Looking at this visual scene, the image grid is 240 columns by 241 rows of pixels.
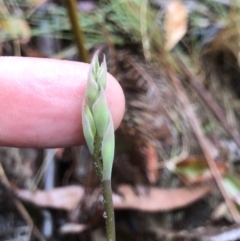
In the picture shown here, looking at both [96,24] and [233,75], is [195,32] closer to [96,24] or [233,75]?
[233,75]

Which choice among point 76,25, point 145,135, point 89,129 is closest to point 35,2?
point 76,25

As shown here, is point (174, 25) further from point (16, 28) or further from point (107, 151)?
point (107, 151)

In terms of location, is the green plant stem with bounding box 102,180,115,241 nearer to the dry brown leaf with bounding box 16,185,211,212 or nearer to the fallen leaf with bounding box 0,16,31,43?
the dry brown leaf with bounding box 16,185,211,212

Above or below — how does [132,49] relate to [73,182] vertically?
above

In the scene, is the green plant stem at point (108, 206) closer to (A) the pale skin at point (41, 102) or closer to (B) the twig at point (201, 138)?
(A) the pale skin at point (41, 102)

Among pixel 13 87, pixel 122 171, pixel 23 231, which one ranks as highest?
pixel 13 87

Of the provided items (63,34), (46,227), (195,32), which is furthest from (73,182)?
(195,32)
